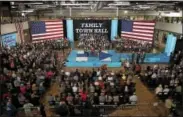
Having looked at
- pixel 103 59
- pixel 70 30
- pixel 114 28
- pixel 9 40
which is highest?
pixel 114 28

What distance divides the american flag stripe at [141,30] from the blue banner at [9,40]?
36.4 ft

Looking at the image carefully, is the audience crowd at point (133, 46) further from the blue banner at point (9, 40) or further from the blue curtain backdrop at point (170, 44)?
the blue banner at point (9, 40)

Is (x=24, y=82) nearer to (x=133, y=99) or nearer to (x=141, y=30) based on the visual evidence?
(x=133, y=99)

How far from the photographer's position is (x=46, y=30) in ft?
71.1

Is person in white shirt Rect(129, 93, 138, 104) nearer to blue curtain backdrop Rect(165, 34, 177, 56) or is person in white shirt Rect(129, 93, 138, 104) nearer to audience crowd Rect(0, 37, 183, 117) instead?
audience crowd Rect(0, 37, 183, 117)

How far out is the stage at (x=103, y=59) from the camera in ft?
51.7

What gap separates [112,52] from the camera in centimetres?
1980

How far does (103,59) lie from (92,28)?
24.2 feet

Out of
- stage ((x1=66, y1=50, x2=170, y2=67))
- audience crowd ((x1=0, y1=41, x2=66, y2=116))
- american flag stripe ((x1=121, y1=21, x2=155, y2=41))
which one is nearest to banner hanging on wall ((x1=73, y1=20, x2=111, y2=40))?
american flag stripe ((x1=121, y1=21, x2=155, y2=41))

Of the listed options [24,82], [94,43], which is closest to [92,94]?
[24,82]

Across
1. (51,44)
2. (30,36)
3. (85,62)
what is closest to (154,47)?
(85,62)

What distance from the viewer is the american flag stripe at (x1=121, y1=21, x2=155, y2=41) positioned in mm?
19859

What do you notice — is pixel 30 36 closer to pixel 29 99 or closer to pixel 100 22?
pixel 100 22

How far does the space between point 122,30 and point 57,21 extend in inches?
275
